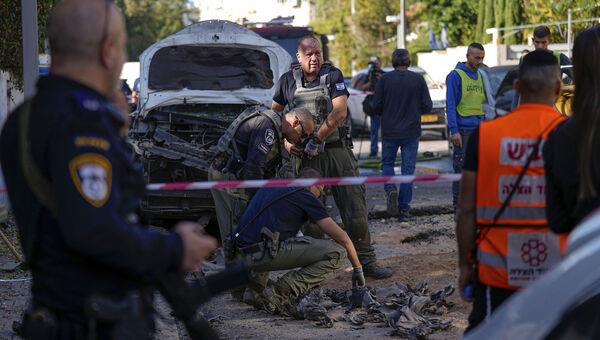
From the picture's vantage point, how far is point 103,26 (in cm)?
303

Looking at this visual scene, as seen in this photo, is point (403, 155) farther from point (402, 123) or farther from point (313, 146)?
point (313, 146)

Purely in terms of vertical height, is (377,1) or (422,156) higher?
(377,1)

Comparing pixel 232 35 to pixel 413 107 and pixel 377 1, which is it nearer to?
pixel 413 107

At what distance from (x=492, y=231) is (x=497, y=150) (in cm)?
32

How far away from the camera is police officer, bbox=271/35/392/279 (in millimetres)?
9094

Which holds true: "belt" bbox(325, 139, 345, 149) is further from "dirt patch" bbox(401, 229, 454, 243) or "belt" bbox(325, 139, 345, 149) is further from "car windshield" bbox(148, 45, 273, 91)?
"car windshield" bbox(148, 45, 273, 91)

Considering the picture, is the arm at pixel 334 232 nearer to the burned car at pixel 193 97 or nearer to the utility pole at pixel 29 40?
the utility pole at pixel 29 40

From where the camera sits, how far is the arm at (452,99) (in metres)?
11.8

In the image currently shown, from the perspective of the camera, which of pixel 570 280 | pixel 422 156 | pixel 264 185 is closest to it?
pixel 570 280

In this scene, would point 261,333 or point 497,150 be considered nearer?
point 497,150

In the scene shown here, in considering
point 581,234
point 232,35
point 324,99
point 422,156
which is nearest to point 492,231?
point 581,234

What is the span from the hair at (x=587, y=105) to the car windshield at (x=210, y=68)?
8.83 meters

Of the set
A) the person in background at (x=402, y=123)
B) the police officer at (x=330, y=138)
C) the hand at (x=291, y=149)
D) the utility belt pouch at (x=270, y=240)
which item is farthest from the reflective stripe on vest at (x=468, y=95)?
the utility belt pouch at (x=270, y=240)

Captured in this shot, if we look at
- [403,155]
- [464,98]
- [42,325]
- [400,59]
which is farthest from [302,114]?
[42,325]
